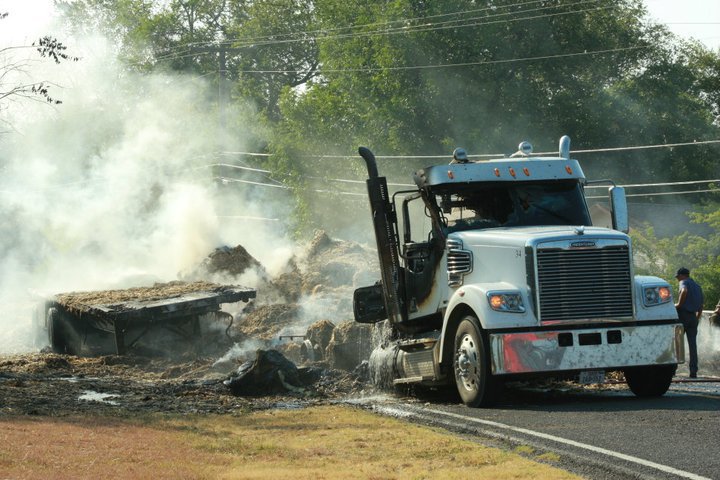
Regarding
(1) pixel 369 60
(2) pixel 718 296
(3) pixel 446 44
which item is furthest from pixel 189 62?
(2) pixel 718 296

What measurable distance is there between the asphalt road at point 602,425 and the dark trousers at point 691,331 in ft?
7.69

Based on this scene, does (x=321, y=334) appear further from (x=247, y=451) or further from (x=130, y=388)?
(x=247, y=451)

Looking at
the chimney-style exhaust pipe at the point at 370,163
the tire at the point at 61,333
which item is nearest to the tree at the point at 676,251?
the tire at the point at 61,333

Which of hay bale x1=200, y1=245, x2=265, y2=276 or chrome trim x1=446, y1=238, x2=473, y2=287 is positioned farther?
hay bale x1=200, y1=245, x2=265, y2=276

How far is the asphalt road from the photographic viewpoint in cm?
945

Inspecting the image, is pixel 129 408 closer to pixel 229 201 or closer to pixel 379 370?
Answer: pixel 379 370

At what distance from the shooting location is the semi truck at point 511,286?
13555 mm

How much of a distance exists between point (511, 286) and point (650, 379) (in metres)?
2.21

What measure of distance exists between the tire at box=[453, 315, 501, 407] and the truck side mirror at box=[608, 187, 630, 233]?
2.38 metres

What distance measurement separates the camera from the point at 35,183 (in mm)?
59531

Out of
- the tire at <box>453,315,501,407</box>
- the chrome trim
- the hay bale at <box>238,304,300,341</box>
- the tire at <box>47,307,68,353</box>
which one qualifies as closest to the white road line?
the tire at <box>453,315,501,407</box>

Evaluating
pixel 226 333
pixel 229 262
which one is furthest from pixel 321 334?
pixel 229 262

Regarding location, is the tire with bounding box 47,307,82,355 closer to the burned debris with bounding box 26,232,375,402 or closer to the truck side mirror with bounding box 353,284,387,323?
the burned debris with bounding box 26,232,375,402

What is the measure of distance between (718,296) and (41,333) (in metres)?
16.6
